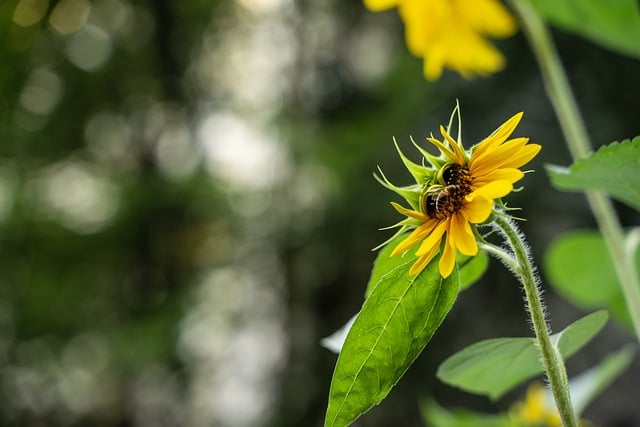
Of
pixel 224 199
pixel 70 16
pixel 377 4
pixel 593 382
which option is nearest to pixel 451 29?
pixel 377 4

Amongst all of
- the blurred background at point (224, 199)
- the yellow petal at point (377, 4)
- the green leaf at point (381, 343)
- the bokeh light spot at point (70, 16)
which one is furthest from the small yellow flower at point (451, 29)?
the bokeh light spot at point (70, 16)

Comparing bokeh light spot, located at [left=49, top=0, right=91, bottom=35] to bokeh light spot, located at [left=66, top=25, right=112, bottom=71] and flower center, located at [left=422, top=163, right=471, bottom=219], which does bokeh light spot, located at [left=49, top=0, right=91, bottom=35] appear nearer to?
bokeh light spot, located at [left=66, top=25, right=112, bottom=71]

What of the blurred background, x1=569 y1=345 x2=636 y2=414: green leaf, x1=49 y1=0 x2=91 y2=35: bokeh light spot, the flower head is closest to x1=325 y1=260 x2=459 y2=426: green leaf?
the flower head

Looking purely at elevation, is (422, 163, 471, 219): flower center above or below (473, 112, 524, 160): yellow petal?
below

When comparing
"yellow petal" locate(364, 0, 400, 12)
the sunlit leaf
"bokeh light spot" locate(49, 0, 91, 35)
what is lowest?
the sunlit leaf

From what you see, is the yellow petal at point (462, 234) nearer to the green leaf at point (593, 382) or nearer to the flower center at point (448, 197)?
the flower center at point (448, 197)

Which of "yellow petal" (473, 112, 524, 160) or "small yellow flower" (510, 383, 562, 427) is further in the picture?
"small yellow flower" (510, 383, 562, 427)

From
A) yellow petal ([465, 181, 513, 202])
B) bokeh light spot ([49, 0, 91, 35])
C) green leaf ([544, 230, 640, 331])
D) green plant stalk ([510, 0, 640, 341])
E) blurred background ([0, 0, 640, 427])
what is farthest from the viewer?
bokeh light spot ([49, 0, 91, 35])
